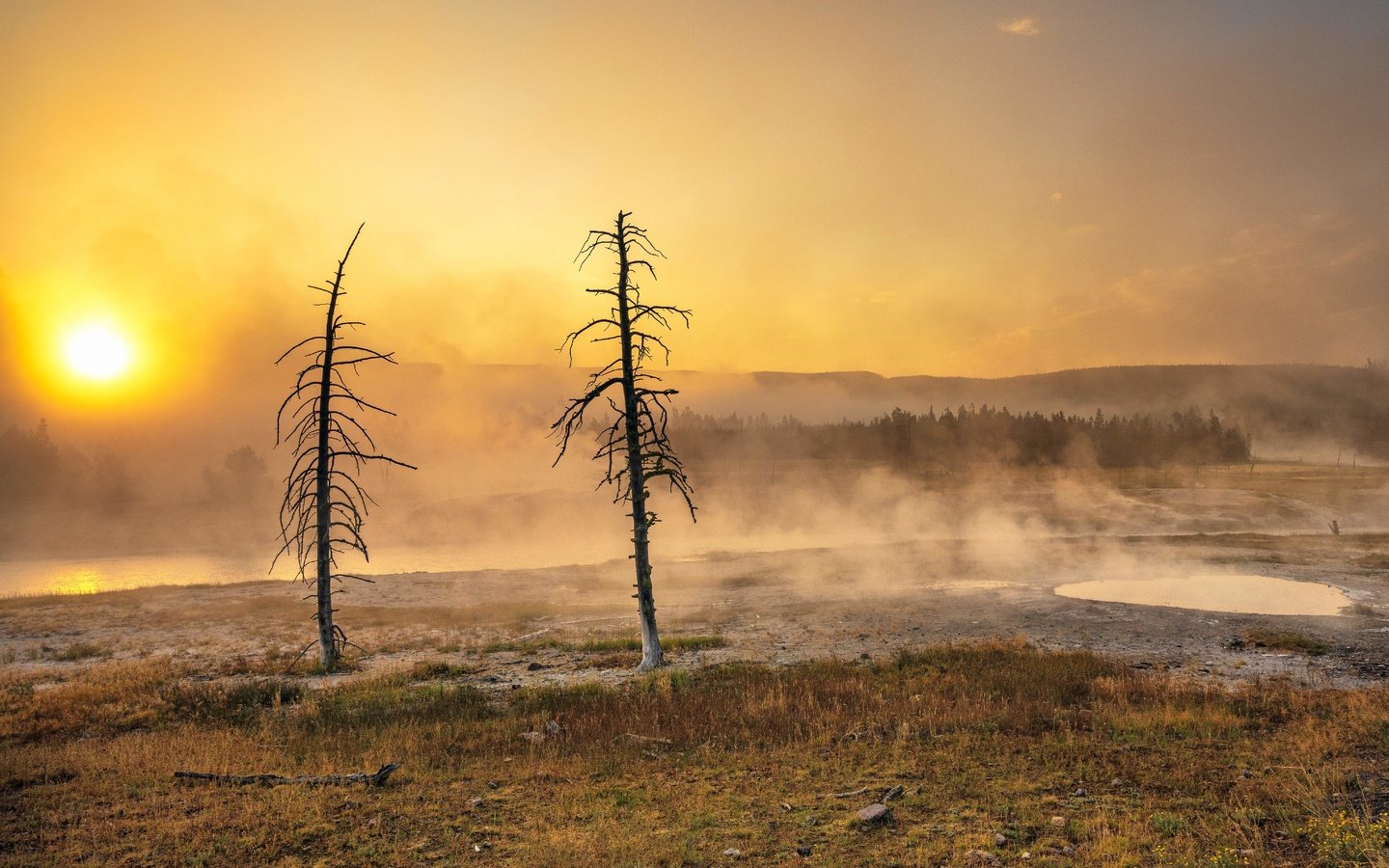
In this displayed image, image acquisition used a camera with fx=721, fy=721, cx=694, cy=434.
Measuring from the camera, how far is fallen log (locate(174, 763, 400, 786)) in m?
12.0

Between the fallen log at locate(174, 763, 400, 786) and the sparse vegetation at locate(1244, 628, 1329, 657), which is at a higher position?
the fallen log at locate(174, 763, 400, 786)

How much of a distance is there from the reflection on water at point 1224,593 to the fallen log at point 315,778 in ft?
111

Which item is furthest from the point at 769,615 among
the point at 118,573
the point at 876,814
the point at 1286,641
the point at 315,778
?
the point at 118,573

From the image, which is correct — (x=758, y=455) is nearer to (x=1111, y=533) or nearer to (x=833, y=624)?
(x=1111, y=533)

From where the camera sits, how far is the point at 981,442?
170 m

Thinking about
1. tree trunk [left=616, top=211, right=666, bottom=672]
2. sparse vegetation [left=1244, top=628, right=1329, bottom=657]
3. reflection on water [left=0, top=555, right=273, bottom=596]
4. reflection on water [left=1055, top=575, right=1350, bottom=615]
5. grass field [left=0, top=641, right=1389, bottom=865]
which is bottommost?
reflection on water [left=1055, top=575, right=1350, bottom=615]

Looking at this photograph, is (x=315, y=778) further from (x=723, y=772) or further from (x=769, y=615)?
(x=769, y=615)

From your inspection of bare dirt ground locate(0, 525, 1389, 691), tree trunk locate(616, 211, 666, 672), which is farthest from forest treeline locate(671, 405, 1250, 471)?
tree trunk locate(616, 211, 666, 672)

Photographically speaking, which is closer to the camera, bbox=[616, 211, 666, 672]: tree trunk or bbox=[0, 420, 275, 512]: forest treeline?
bbox=[616, 211, 666, 672]: tree trunk

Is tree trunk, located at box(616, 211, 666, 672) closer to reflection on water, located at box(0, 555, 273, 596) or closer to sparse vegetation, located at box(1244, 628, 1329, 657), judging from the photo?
sparse vegetation, located at box(1244, 628, 1329, 657)

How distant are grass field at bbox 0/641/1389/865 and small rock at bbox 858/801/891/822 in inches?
3.8

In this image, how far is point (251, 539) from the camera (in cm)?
11288

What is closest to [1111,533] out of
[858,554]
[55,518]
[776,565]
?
[858,554]

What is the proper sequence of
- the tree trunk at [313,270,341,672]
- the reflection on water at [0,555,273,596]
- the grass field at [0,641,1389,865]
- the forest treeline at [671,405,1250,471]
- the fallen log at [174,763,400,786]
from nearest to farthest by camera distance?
the grass field at [0,641,1389,865] → the fallen log at [174,763,400,786] → the tree trunk at [313,270,341,672] → the reflection on water at [0,555,273,596] → the forest treeline at [671,405,1250,471]
